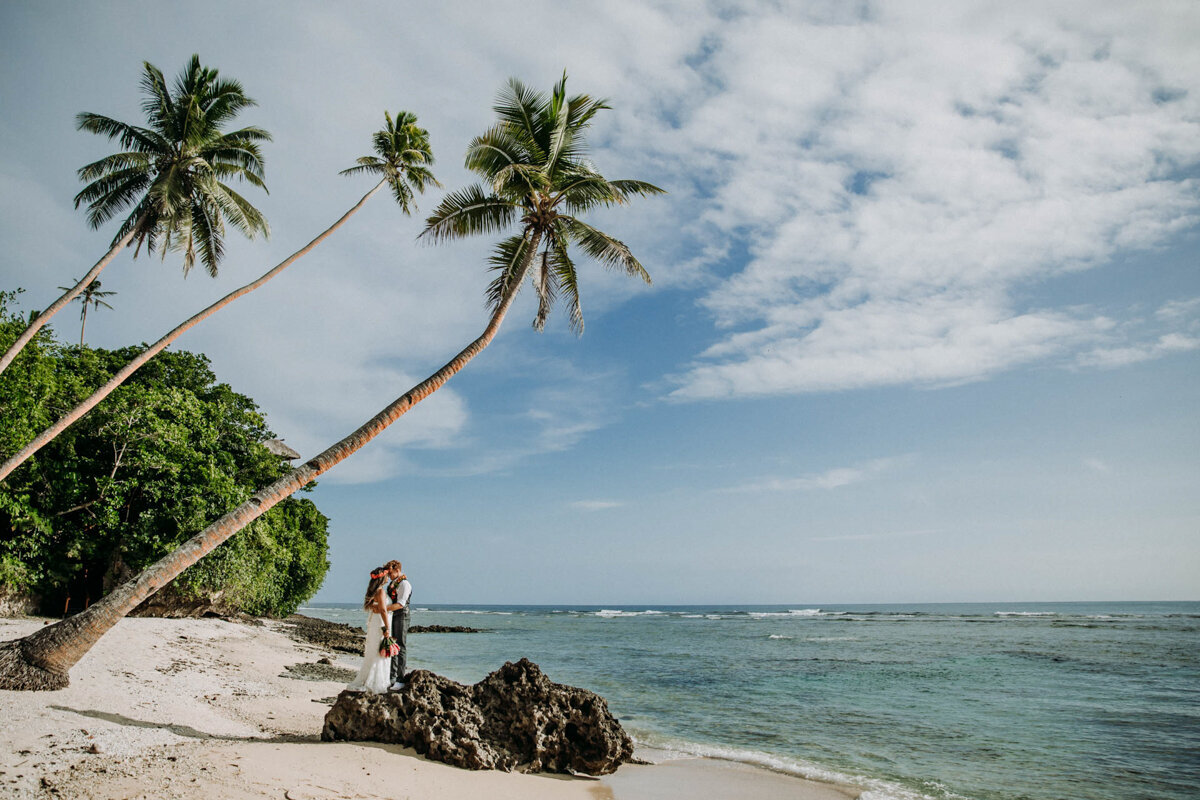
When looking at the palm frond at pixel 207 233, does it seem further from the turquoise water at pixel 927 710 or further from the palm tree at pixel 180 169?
the turquoise water at pixel 927 710

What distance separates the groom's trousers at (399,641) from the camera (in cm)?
886

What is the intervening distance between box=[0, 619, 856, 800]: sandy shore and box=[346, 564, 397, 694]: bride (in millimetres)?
831

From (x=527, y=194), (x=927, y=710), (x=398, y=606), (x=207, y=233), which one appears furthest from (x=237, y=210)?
(x=927, y=710)

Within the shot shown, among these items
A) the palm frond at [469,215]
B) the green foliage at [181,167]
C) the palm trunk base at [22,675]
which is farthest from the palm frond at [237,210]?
the palm trunk base at [22,675]

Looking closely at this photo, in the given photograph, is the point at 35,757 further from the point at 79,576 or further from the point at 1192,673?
the point at 1192,673

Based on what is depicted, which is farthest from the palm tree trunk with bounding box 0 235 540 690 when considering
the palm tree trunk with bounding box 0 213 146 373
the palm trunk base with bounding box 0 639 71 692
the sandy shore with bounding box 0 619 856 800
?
the palm tree trunk with bounding box 0 213 146 373

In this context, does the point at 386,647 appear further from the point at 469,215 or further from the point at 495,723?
the point at 469,215

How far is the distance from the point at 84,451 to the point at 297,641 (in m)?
11.7

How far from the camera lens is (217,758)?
5.79 meters

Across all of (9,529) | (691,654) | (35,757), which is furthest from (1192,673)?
(9,529)

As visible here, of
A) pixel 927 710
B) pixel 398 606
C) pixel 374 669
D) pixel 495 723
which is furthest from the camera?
pixel 927 710

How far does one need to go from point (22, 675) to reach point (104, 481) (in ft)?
35.1

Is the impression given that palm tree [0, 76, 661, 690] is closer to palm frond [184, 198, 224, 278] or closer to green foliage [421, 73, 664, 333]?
green foliage [421, 73, 664, 333]

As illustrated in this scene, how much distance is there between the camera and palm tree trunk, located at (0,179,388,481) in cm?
1065
